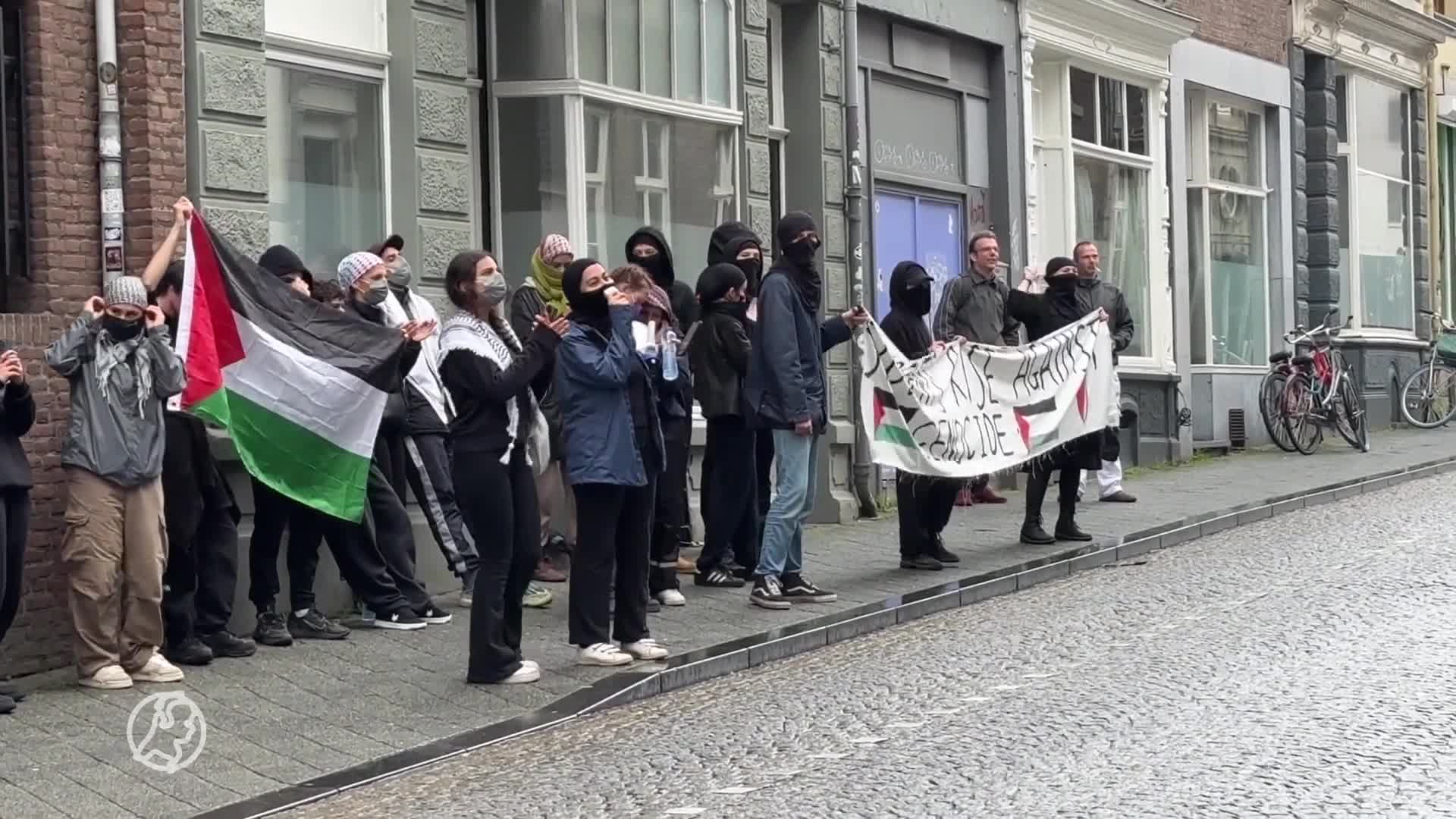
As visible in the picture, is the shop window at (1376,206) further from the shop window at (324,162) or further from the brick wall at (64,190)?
the brick wall at (64,190)

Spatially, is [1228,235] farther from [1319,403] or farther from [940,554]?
[940,554]

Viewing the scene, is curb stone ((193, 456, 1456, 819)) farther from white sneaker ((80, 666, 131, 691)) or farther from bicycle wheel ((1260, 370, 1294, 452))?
bicycle wheel ((1260, 370, 1294, 452))

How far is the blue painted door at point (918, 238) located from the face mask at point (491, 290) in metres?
8.64

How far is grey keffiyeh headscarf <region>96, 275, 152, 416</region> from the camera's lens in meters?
9.76

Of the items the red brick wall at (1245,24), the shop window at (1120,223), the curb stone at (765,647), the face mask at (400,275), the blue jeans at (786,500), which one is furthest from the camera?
the red brick wall at (1245,24)

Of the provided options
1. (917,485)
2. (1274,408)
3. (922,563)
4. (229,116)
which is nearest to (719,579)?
(922,563)

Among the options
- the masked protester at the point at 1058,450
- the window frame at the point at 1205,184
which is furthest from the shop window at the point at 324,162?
the window frame at the point at 1205,184

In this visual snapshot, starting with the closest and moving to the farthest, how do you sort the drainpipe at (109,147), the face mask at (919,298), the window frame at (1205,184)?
1. the drainpipe at (109,147)
2. the face mask at (919,298)
3. the window frame at (1205,184)

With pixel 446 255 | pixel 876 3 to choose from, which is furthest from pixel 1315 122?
pixel 446 255

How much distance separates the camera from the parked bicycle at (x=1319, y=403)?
2312 centimetres

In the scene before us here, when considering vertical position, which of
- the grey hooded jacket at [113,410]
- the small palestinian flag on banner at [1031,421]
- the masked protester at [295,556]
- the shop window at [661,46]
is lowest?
the masked protester at [295,556]

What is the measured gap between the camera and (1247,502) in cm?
1759

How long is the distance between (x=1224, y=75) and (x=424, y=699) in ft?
59.8

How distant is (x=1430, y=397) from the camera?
1049 inches
